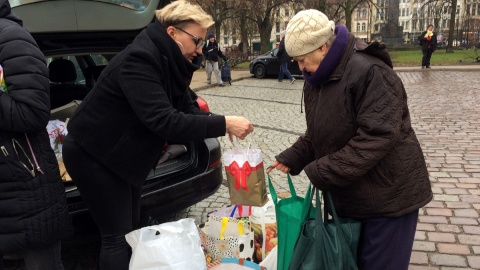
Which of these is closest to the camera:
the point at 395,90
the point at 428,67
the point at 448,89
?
the point at 395,90

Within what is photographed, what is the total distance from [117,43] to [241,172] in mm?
1749

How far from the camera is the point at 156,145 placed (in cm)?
224

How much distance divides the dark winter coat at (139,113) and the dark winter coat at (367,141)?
1.93 feet

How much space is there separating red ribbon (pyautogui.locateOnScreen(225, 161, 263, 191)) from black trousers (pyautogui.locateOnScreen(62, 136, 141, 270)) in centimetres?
58

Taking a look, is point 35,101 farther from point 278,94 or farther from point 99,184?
point 278,94

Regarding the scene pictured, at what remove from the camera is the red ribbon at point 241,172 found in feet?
7.70

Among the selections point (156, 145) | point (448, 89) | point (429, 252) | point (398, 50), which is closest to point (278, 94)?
point (448, 89)

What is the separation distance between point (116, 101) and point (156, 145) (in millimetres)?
311

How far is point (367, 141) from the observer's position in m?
1.76

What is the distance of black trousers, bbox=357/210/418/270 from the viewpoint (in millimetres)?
1929

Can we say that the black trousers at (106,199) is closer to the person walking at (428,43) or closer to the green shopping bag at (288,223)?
the green shopping bag at (288,223)

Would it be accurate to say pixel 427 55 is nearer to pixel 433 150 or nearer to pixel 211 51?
pixel 211 51

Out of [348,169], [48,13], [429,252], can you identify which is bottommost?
[429,252]

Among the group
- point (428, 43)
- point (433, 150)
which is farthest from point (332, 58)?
point (428, 43)
